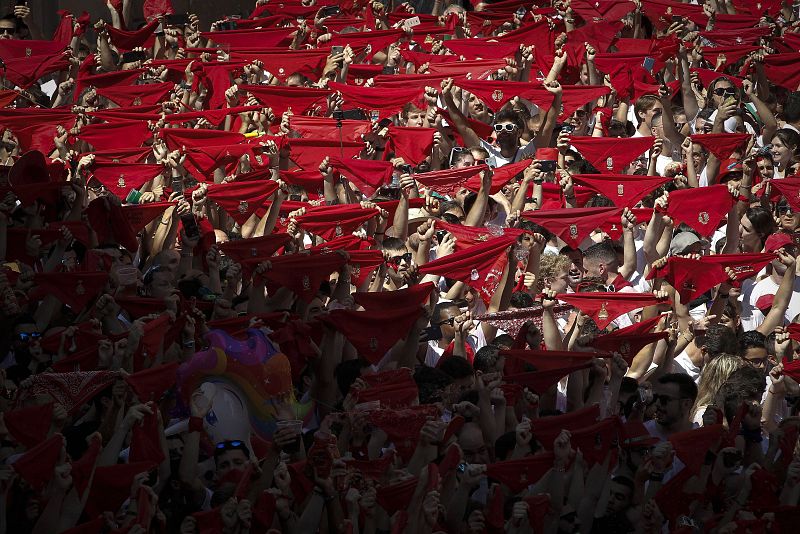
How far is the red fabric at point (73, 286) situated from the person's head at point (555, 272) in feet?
9.48

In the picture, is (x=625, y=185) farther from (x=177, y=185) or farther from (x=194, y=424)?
(x=194, y=424)

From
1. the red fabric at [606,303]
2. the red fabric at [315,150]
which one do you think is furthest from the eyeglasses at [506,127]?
the red fabric at [606,303]

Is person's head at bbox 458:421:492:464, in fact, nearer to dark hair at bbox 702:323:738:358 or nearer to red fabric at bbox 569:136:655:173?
dark hair at bbox 702:323:738:358

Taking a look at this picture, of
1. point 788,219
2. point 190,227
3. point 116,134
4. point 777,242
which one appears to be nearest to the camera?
point 190,227

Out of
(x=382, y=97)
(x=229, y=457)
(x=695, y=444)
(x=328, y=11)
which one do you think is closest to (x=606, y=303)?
(x=695, y=444)

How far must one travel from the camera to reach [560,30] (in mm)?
15383

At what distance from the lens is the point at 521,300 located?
10859 mm

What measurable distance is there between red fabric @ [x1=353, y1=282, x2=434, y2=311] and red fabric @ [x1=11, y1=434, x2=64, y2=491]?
3205mm

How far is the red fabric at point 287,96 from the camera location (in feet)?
46.0

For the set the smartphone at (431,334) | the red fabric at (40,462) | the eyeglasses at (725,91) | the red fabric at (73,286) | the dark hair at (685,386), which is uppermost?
the red fabric at (40,462)

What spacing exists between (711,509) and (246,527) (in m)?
2.44

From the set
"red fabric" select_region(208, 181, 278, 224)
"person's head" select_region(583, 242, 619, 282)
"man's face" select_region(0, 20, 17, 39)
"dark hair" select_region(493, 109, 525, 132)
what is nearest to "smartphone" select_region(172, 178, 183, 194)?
"red fabric" select_region(208, 181, 278, 224)

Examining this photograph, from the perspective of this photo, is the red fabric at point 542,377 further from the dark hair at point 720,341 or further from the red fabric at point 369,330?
the dark hair at point 720,341

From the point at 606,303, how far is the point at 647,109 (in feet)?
10.8
